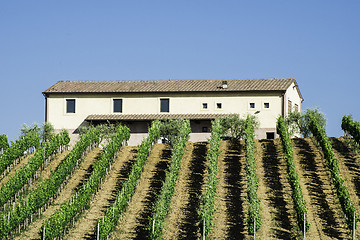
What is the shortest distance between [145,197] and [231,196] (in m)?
5.19

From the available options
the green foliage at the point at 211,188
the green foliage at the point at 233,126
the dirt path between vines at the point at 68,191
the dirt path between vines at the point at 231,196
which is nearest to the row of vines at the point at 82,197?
the dirt path between vines at the point at 68,191

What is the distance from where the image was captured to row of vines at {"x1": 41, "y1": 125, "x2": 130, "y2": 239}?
3597cm

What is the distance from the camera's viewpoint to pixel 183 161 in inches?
1943

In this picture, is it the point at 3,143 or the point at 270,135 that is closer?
the point at 3,143

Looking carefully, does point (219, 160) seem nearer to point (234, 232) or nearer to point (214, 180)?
point (214, 180)

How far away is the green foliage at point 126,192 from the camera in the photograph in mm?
36375

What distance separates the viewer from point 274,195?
42531 mm

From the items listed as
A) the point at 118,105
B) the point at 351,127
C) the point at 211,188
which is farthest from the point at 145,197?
the point at 118,105

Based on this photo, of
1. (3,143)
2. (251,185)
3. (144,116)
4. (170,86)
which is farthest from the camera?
(170,86)

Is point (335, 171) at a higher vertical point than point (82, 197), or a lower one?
higher

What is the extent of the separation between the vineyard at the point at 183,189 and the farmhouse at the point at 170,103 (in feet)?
18.5

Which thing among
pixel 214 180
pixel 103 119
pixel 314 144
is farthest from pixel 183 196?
pixel 103 119

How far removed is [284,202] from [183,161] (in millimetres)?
10090

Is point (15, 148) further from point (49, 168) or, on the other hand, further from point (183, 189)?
point (183, 189)
